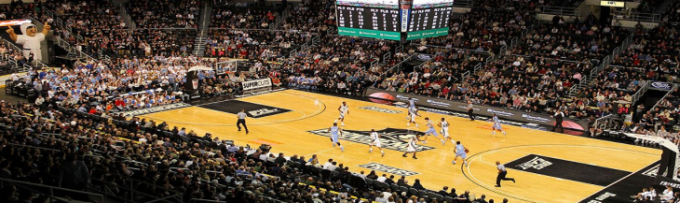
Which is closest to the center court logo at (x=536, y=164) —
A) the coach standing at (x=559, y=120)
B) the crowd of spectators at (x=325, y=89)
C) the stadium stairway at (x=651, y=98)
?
the coach standing at (x=559, y=120)

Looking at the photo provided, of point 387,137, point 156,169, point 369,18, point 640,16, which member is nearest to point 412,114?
point 387,137

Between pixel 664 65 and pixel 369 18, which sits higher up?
pixel 369 18

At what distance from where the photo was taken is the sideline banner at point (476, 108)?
39.4m

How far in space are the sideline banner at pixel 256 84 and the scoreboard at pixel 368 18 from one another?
690cm

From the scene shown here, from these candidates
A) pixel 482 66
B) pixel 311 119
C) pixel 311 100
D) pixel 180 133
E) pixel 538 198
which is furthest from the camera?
pixel 482 66

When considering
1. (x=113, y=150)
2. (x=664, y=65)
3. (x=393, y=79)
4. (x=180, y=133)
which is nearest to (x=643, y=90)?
(x=664, y=65)

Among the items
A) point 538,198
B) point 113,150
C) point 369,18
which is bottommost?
point 538,198

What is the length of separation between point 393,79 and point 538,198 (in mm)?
22527

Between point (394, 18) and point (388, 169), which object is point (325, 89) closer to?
point (394, 18)

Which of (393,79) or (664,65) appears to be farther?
(393,79)

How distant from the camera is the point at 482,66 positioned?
49.4 metres

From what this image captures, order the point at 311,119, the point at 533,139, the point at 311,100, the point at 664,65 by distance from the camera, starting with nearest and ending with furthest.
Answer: the point at 533,139, the point at 311,119, the point at 664,65, the point at 311,100

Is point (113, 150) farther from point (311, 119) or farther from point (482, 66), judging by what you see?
point (482, 66)

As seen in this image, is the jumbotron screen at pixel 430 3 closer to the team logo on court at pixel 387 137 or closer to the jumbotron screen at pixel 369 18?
the jumbotron screen at pixel 369 18
